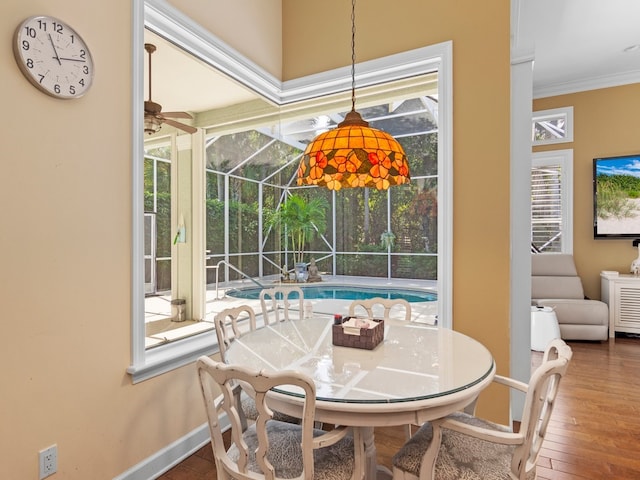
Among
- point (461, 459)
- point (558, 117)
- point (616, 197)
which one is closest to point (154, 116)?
point (461, 459)

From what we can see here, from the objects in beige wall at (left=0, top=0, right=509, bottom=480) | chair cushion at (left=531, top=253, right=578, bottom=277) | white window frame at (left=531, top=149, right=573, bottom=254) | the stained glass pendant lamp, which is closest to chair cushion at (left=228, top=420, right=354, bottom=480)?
beige wall at (left=0, top=0, right=509, bottom=480)

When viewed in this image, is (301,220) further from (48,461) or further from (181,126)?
(48,461)

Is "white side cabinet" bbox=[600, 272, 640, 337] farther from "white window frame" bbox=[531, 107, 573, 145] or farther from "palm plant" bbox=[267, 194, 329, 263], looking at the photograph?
"palm plant" bbox=[267, 194, 329, 263]

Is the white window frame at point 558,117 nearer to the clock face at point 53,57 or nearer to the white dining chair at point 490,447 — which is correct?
the white dining chair at point 490,447

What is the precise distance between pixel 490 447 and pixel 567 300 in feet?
12.9

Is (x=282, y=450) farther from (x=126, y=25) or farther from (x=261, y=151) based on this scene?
(x=261, y=151)

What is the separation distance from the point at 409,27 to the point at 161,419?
9.97 ft

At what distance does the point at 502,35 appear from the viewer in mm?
2404

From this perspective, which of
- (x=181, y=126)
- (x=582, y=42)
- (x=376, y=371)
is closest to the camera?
(x=376, y=371)

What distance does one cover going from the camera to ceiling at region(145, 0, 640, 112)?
2619 millimetres

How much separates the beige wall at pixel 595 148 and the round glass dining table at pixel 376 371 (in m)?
4.26

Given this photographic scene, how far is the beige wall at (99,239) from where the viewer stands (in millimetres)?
1518

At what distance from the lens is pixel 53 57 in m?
1.60

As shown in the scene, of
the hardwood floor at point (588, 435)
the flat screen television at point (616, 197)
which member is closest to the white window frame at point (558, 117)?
the flat screen television at point (616, 197)
